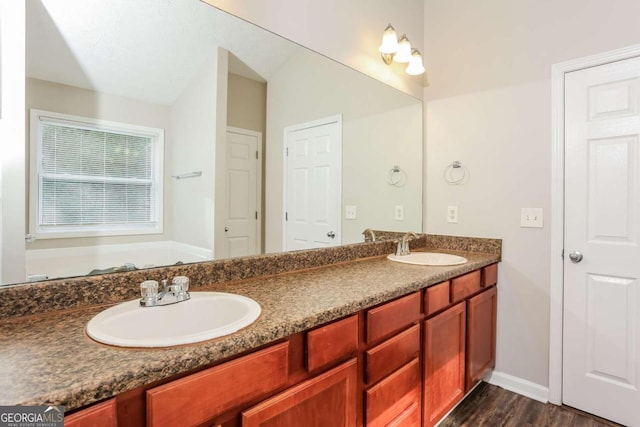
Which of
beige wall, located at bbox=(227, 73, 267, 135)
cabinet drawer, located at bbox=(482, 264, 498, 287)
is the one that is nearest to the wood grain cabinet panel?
beige wall, located at bbox=(227, 73, 267, 135)

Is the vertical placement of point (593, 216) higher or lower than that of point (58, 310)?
higher

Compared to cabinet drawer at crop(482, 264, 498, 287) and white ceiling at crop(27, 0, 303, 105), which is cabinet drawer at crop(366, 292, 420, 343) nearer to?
cabinet drawer at crop(482, 264, 498, 287)

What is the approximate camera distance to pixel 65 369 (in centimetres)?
66

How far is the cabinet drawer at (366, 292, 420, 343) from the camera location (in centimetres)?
124

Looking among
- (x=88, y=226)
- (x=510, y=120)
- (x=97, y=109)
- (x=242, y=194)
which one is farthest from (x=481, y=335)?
(x=97, y=109)

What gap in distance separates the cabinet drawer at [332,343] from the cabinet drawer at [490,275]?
47.5 inches

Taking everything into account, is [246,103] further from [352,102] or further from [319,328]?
[319,328]

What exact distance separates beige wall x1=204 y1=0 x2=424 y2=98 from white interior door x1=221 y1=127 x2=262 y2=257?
524mm

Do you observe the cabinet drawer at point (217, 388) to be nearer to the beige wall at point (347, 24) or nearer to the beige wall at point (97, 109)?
the beige wall at point (97, 109)

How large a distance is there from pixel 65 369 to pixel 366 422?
0.99 m

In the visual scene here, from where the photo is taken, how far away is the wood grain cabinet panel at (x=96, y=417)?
60 centimetres

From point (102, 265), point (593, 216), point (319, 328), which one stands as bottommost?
point (319, 328)

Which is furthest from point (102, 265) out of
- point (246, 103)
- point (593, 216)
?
point (593, 216)

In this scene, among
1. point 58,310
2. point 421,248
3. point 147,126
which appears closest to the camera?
point 58,310
